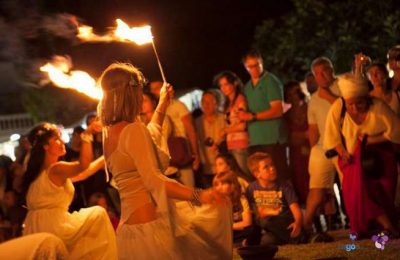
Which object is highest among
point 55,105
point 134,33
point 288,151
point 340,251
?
point 55,105

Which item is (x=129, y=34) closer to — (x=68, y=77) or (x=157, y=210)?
(x=68, y=77)

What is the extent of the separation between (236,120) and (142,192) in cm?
434

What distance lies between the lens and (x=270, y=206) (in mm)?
8172

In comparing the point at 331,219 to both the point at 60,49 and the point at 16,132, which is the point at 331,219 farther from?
the point at 16,132

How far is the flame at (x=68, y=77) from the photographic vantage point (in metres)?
6.77

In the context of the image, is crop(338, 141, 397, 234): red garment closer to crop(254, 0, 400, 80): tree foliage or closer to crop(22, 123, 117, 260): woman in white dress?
crop(22, 123, 117, 260): woman in white dress

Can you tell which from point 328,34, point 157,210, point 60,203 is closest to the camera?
point 157,210

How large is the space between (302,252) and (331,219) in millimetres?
1743

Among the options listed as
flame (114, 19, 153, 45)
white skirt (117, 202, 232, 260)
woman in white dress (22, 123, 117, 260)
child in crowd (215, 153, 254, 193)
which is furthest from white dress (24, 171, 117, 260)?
child in crowd (215, 153, 254, 193)

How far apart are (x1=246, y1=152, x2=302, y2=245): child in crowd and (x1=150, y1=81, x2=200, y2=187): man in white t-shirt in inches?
51.1

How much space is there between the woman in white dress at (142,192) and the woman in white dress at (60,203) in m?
1.95

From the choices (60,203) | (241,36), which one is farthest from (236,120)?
(241,36)

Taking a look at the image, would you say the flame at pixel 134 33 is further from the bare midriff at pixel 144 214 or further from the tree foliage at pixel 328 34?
the tree foliage at pixel 328 34

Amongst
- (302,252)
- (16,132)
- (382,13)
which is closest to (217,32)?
(382,13)
